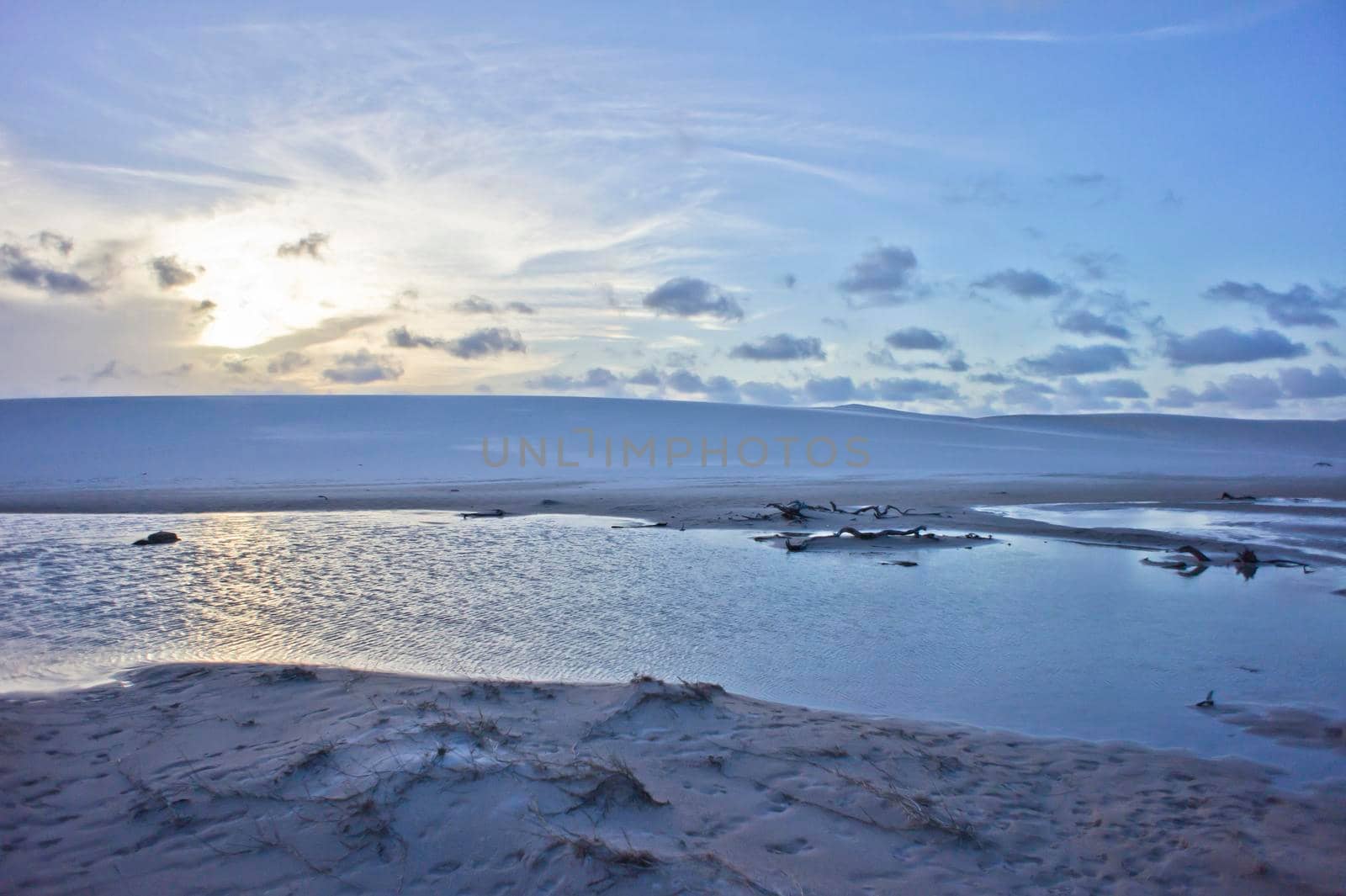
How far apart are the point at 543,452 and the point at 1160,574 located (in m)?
30.7

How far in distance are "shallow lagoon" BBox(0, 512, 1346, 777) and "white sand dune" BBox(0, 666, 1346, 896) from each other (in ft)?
2.42

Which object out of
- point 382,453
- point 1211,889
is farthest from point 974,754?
point 382,453

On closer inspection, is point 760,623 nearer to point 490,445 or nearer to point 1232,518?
point 1232,518

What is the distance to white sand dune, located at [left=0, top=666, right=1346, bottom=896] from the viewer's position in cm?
301

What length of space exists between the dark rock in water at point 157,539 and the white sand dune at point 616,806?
789cm

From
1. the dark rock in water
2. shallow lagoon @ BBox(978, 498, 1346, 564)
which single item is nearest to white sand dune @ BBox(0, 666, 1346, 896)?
the dark rock in water

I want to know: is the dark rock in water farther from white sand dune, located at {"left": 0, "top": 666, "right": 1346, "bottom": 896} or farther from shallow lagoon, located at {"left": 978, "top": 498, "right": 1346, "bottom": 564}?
shallow lagoon, located at {"left": 978, "top": 498, "right": 1346, "bottom": 564}

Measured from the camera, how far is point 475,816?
3.35 metres

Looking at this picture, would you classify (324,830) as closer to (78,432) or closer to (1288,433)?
(78,432)

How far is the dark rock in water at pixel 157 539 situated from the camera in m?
11.8

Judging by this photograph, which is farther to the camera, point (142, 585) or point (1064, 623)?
point (142, 585)

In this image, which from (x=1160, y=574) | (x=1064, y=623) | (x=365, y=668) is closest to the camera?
(x=365, y=668)

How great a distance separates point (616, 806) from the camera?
345cm

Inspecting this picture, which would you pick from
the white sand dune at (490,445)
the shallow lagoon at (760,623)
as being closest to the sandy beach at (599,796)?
the shallow lagoon at (760,623)
